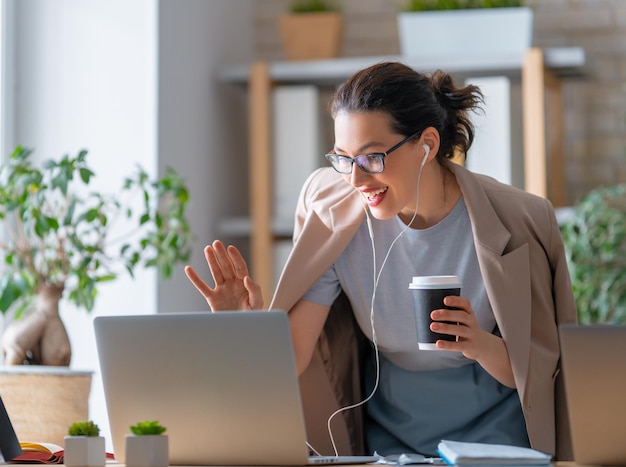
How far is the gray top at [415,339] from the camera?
7.13 ft

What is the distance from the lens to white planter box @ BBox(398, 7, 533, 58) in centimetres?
356

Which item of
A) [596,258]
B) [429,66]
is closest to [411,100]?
[596,258]

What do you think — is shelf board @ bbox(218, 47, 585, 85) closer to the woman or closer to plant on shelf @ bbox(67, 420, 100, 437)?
the woman

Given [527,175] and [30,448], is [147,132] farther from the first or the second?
[30,448]

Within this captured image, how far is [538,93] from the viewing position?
347 cm

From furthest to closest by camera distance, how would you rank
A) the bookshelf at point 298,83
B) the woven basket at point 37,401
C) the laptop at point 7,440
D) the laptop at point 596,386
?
1. the bookshelf at point 298,83
2. the woven basket at point 37,401
3. the laptop at point 7,440
4. the laptop at point 596,386

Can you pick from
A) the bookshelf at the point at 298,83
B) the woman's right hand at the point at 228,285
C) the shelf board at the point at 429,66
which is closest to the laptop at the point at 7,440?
the woman's right hand at the point at 228,285

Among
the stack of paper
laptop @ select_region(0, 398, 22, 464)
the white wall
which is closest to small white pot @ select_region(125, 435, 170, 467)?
laptop @ select_region(0, 398, 22, 464)

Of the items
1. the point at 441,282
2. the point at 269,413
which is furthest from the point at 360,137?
the point at 269,413

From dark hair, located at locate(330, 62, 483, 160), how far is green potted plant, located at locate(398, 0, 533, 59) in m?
1.34

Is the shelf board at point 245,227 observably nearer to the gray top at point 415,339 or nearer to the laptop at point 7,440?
the gray top at point 415,339

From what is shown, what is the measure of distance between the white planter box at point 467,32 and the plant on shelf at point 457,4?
3 cm

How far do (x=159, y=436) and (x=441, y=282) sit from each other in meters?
0.54

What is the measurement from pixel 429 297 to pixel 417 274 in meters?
0.44
